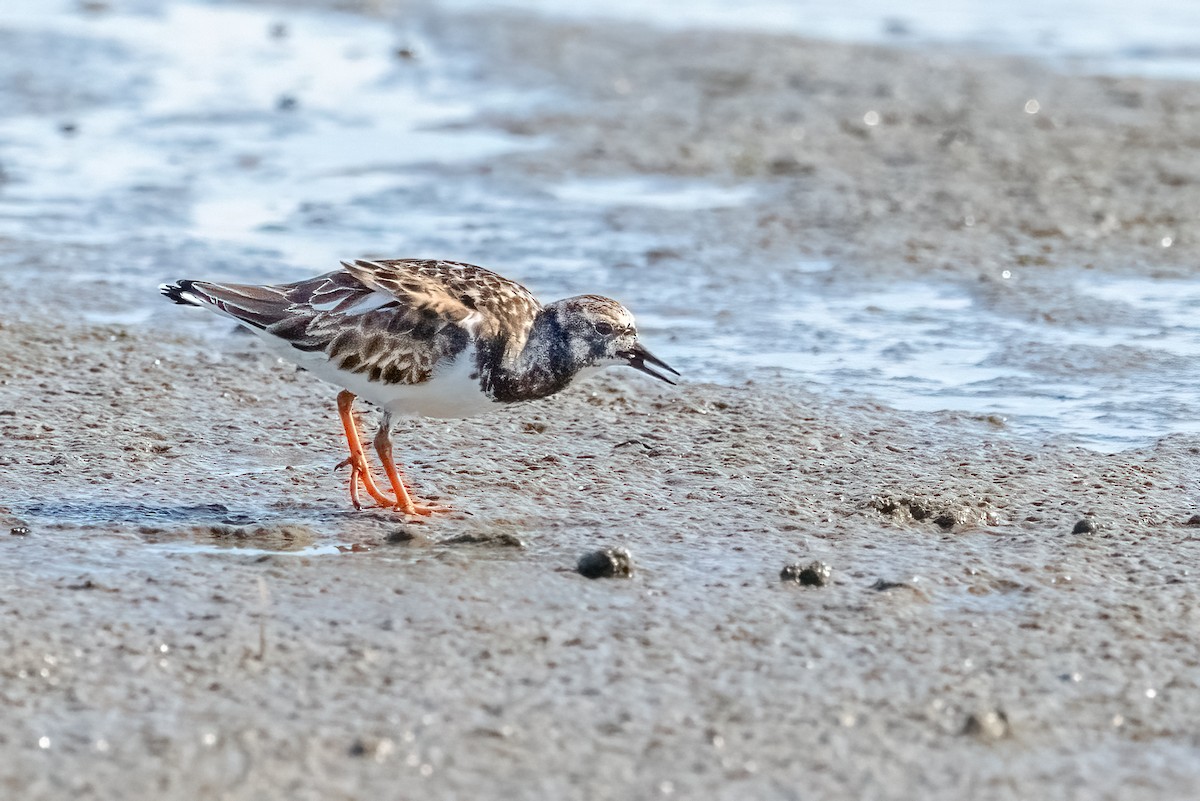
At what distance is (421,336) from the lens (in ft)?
19.7

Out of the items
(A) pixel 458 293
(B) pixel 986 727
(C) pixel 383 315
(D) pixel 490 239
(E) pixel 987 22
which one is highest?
(E) pixel 987 22

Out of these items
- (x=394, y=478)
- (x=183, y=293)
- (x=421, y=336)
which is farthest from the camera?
(x=183, y=293)

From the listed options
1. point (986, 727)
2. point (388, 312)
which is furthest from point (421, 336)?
point (986, 727)

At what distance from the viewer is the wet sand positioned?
13.6 ft

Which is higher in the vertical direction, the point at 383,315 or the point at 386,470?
the point at 383,315

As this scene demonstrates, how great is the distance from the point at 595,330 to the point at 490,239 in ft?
14.3

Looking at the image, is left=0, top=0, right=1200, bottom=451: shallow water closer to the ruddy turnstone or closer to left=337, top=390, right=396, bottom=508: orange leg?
the ruddy turnstone

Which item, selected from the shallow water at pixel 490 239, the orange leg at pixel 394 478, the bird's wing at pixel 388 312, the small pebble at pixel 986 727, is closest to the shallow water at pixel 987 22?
the shallow water at pixel 490 239

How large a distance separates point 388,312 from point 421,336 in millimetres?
168

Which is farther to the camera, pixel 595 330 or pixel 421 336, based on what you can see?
pixel 595 330

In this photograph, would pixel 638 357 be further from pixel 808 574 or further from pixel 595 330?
pixel 808 574

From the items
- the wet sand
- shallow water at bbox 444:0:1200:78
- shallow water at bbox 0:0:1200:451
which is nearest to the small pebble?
the wet sand

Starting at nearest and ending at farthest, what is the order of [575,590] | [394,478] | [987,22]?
[575,590]
[394,478]
[987,22]

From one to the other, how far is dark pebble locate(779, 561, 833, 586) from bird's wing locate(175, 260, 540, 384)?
1.42 meters
